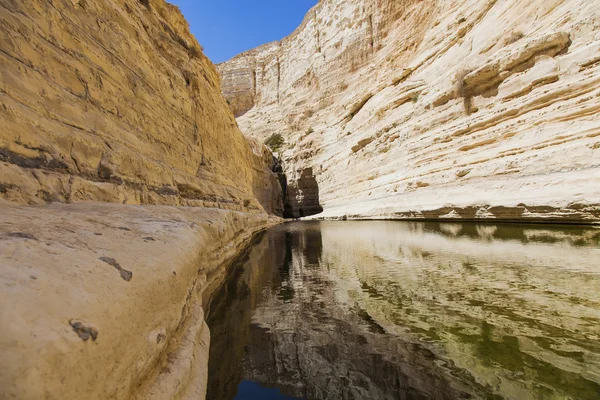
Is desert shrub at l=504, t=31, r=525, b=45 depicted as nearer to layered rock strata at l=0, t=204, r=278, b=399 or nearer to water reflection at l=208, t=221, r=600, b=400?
water reflection at l=208, t=221, r=600, b=400

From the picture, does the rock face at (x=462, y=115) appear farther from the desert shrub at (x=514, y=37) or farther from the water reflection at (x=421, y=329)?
the water reflection at (x=421, y=329)

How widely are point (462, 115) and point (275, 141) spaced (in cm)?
2539

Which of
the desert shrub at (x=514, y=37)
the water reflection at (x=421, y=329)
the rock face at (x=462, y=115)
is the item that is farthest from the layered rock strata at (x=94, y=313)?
the desert shrub at (x=514, y=37)

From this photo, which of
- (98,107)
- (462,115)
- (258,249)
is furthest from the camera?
(462,115)

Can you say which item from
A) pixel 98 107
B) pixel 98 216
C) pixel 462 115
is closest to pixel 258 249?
pixel 98 107

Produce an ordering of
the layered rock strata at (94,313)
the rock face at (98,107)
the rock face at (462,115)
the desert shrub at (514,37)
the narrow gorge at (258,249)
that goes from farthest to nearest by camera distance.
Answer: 1. the desert shrub at (514,37)
2. the rock face at (462,115)
3. the rock face at (98,107)
4. the narrow gorge at (258,249)
5. the layered rock strata at (94,313)

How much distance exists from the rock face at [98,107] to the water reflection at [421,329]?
248cm

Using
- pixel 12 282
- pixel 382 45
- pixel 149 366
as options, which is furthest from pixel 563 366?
pixel 382 45

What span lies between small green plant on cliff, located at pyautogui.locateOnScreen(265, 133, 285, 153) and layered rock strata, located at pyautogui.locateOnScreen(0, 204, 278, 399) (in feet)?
107

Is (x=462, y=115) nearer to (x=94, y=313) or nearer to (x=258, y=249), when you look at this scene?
(x=258, y=249)

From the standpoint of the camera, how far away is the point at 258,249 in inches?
285

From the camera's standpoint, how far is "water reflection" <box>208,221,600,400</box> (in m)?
1.68

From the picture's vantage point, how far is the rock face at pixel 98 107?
10.1 ft

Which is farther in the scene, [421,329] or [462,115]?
[462,115]
